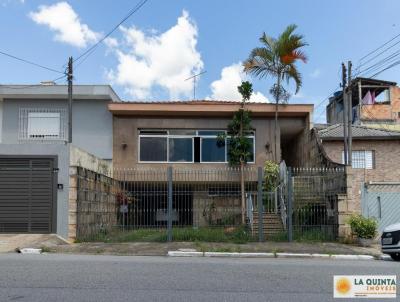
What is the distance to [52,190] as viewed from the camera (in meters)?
16.3

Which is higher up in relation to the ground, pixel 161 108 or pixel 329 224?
pixel 161 108

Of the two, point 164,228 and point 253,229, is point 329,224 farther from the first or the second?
point 164,228

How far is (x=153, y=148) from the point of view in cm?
2378

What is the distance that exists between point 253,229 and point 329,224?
102 inches

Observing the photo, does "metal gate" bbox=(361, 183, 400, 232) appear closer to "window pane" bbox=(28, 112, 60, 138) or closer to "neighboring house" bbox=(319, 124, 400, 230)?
"neighboring house" bbox=(319, 124, 400, 230)

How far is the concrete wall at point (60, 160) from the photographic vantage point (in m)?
16.2

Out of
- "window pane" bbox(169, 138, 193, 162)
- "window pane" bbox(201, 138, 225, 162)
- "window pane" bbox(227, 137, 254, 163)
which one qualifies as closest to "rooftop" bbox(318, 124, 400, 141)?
"window pane" bbox(227, 137, 254, 163)

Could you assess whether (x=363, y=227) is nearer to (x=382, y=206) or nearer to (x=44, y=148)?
(x=382, y=206)

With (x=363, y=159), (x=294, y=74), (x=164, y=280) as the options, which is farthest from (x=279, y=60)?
(x=164, y=280)

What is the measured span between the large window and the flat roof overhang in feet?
3.11

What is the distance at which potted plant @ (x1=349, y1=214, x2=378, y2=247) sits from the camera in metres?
16.5

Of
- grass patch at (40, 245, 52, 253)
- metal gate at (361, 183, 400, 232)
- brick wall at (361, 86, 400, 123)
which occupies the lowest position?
grass patch at (40, 245, 52, 253)

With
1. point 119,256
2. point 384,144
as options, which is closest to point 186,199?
point 119,256

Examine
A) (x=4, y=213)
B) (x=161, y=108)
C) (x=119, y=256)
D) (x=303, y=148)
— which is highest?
(x=161, y=108)
